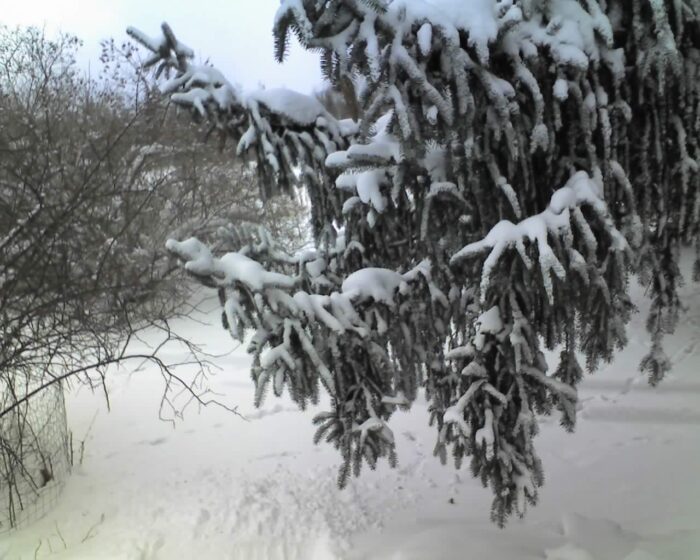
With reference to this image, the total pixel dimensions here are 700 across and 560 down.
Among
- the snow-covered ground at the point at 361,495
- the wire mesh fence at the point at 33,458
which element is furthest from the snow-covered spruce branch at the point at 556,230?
the wire mesh fence at the point at 33,458

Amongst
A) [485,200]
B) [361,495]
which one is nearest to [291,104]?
[485,200]

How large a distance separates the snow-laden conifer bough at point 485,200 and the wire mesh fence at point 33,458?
3.27 metres

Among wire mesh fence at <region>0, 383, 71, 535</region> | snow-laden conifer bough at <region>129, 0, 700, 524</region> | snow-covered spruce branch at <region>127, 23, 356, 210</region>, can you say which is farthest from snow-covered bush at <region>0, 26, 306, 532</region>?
snow-laden conifer bough at <region>129, 0, 700, 524</region>

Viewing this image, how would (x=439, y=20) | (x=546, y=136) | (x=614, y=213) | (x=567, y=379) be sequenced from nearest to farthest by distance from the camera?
(x=439, y=20) → (x=546, y=136) → (x=614, y=213) → (x=567, y=379)

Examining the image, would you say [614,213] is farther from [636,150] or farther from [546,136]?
[546,136]

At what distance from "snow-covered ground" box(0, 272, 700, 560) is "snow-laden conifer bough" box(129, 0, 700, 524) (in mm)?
1237

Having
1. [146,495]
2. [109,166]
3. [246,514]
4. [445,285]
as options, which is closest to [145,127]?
[109,166]

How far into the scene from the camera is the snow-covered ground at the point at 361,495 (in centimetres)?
368

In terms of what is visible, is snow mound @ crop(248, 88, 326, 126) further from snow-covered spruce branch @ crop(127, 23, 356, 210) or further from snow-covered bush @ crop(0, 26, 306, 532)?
snow-covered bush @ crop(0, 26, 306, 532)

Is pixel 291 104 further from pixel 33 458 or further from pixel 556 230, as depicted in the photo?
pixel 33 458

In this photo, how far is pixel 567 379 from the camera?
111 inches

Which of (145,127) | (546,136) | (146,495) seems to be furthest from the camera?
(145,127)

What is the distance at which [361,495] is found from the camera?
15.3ft

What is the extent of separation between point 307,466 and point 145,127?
6.62 m
